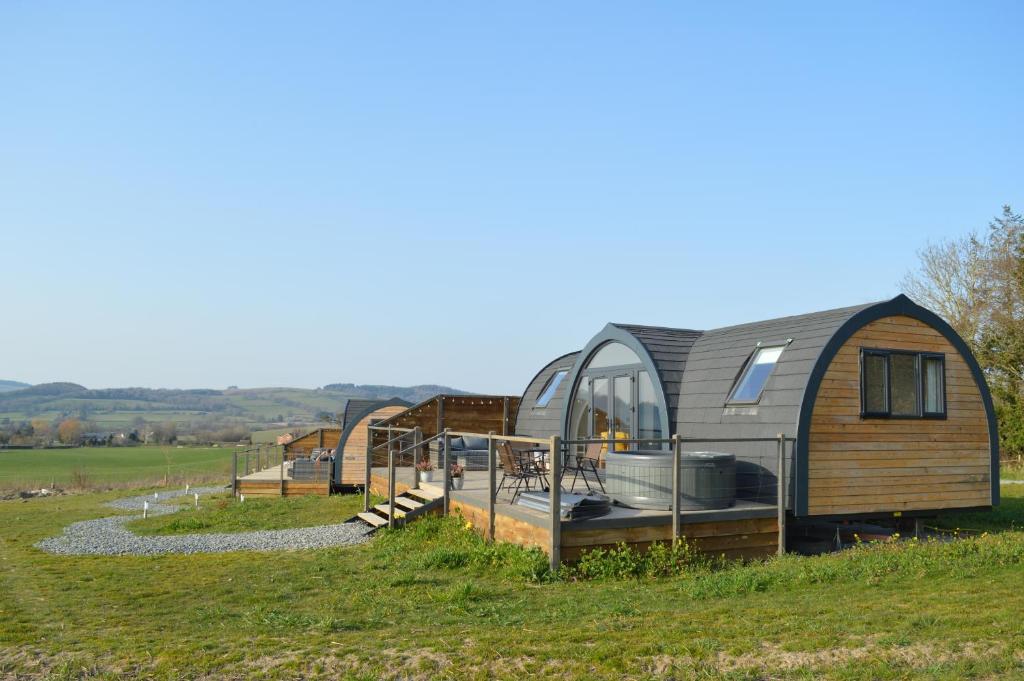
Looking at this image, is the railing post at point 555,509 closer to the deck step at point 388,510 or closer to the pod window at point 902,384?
the deck step at point 388,510

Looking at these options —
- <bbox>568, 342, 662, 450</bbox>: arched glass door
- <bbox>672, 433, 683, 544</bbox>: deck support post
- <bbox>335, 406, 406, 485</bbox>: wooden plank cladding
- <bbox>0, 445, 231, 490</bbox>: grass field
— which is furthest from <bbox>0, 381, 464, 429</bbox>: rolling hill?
<bbox>672, 433, 683, 544</bbox>: deck support post

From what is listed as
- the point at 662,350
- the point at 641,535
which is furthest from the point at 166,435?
the point at 641,535

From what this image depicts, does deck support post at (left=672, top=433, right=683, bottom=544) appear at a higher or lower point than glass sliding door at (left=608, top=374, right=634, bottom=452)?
lower

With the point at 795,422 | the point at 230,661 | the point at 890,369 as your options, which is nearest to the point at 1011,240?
the point at 890,369

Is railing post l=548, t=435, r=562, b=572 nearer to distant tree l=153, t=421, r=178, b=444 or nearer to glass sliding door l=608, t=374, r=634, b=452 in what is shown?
glass sliding door l=608, t=374, r=634, b=452

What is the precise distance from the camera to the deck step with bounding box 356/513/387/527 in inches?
535

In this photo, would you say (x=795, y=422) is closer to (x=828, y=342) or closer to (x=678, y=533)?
(x=828, y=342)

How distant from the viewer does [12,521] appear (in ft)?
56.7

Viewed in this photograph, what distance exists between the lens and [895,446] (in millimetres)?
12031

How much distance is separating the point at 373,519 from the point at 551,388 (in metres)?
6.29

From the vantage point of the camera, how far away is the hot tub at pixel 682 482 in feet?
34.7

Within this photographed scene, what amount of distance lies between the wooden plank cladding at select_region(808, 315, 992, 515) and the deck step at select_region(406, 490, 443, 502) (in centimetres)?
575

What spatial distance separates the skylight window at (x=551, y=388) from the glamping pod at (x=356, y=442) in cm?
409

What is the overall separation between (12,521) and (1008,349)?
98.0ft
